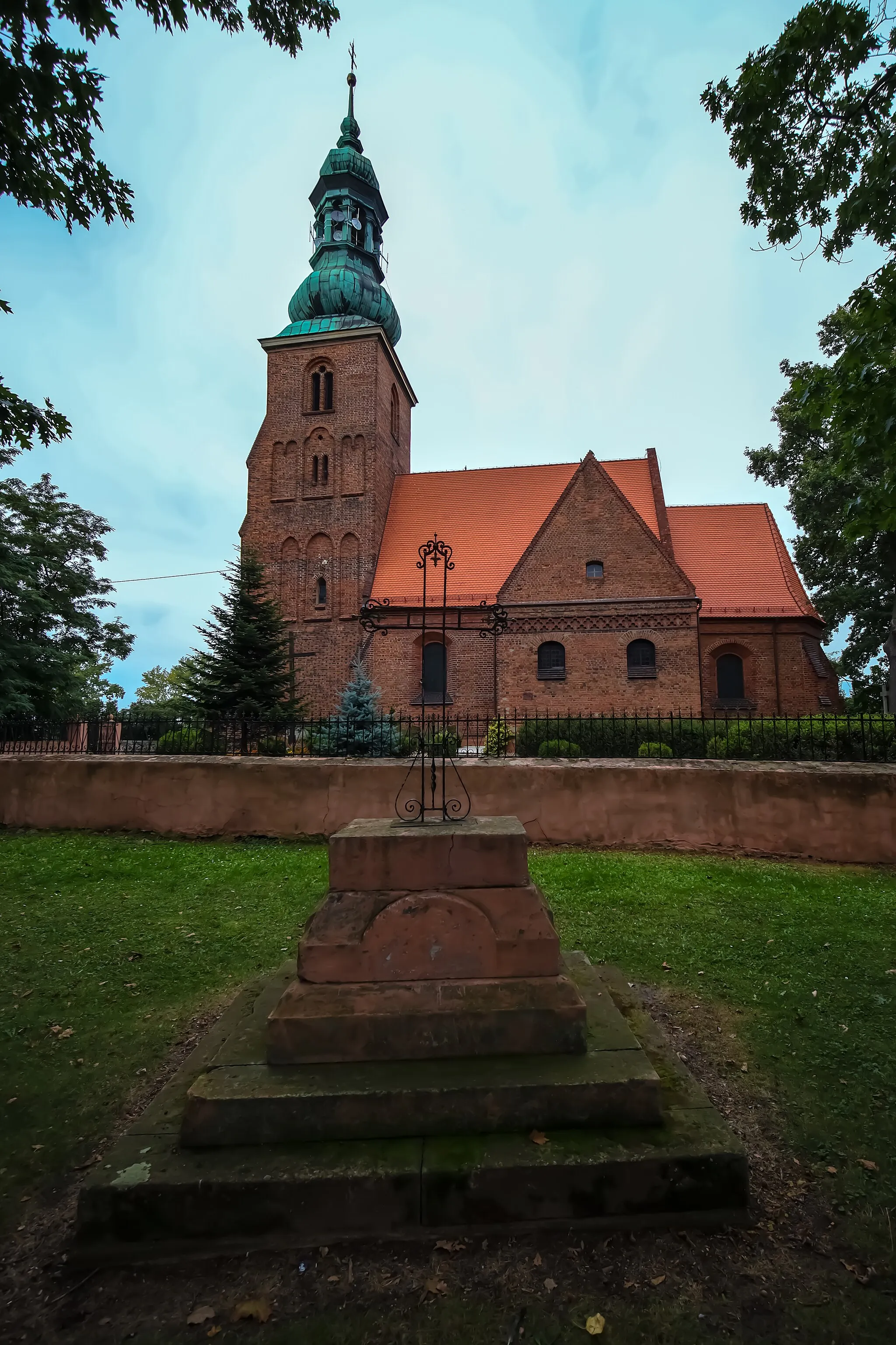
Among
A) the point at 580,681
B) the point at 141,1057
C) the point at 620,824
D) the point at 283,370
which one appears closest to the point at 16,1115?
the point at 141,1057

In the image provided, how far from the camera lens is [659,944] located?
558cm

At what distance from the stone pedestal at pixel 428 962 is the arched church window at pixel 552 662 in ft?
57.7

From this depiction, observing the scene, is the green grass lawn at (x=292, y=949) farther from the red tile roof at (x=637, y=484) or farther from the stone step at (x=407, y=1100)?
the red tile roof at (x=637, y=484)

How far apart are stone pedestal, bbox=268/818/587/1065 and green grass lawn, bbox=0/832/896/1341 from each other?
1.09 metres

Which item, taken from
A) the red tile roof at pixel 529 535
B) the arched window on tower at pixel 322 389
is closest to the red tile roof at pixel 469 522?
the red tile roof at pixel 529 535

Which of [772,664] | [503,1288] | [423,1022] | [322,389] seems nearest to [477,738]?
[423,1022]

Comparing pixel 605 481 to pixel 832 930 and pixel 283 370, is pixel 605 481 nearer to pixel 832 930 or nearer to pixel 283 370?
pixel 283 370

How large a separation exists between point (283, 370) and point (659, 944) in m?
26.6

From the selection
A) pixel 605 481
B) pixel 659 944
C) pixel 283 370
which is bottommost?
pixel 659 944

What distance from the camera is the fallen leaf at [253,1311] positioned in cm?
228

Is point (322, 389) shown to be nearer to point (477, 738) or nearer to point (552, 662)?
point (552, 662)

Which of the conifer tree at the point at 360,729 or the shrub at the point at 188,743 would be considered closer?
the shrub at the point at 188,743

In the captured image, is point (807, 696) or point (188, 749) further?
point (807, 696)

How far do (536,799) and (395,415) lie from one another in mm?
23718
